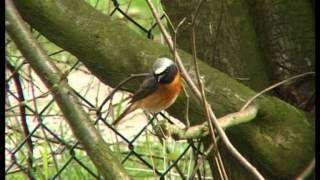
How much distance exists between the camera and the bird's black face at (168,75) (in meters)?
1.43

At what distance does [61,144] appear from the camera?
6.67 ft

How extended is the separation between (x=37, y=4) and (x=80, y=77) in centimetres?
157

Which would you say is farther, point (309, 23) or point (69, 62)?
point (69, 62)

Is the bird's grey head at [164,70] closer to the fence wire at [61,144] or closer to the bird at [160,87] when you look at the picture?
the bird at [160,87]

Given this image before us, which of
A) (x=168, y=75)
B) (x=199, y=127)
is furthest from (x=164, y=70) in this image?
(x=199, y=127)

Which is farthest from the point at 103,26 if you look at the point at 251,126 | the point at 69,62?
the point at 69,62

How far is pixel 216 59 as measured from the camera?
1752 mm

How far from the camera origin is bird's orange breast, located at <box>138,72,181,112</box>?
1.46m

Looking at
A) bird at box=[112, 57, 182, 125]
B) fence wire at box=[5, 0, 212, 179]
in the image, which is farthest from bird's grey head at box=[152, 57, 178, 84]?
fence wire at box=[5, 0, 212, 179]

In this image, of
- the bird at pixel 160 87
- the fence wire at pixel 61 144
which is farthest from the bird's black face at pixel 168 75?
the fence wire at pixel 61 144

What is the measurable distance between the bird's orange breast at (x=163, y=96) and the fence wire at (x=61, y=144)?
7 cm

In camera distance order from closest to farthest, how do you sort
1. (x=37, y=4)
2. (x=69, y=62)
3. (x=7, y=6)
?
(x=7, y=6) → (x=37, y=4) → (x=69, y=62)

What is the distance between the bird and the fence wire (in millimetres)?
67
